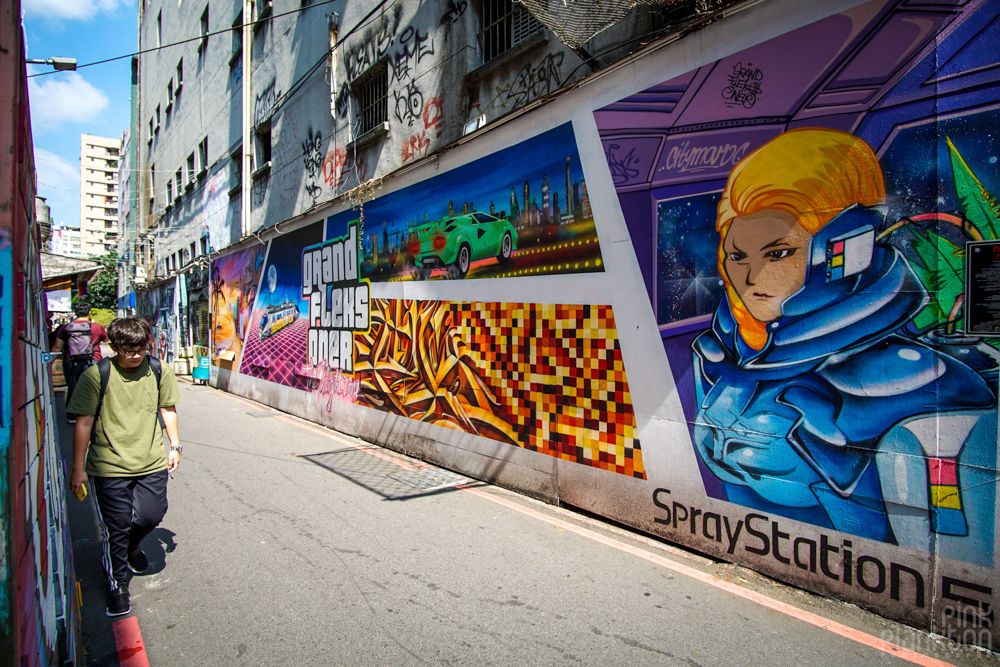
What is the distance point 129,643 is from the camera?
3.12 meters

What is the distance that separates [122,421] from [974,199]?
533 centimetres

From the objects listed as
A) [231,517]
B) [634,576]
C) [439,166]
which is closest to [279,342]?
[439,166]

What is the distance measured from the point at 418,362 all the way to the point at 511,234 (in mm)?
2474

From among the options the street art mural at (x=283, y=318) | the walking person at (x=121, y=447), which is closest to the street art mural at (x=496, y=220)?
the street art mural at (x=283, y=318)

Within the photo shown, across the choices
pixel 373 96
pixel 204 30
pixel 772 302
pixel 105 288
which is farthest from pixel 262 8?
pixel 105 288

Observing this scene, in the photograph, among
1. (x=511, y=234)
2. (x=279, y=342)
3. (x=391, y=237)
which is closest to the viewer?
(x=511, y=234)

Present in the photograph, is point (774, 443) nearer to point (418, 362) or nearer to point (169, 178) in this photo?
point (418, 362)

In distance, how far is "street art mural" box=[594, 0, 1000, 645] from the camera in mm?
3041

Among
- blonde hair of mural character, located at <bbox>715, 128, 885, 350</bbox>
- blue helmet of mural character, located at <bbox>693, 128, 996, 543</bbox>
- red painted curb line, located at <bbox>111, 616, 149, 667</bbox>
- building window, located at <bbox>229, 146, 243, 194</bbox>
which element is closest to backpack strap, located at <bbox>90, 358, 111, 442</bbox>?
red painted curb line, located at <bbox>111, 616, 149, 667</bbox>

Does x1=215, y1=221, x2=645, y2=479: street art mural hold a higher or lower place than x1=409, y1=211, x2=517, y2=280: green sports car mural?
lower

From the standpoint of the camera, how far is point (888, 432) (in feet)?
11.0

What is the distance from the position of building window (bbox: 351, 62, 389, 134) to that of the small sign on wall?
7929 mm

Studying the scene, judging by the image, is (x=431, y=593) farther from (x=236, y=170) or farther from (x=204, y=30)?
(x=204, y=30)

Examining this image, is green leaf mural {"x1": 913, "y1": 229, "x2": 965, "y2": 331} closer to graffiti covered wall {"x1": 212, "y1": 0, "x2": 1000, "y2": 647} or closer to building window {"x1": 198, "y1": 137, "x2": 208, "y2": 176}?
graffiti covered wall {"x1": 212, "y1": 0, "x2": 1000, "y2": 647}
